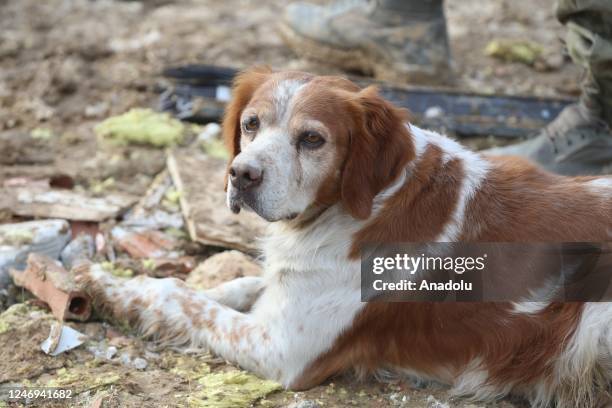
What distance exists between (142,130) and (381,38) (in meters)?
2.13

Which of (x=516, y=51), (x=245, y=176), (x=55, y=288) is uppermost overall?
(x=245, y=176)

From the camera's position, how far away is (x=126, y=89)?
246 inches

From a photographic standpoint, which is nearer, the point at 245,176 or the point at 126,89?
the point at 245,176

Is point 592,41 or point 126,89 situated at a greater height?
point 592,41

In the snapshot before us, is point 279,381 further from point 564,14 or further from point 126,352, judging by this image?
point 564,14

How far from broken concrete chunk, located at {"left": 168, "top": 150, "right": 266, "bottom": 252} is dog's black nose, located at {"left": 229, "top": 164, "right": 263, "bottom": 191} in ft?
3.86

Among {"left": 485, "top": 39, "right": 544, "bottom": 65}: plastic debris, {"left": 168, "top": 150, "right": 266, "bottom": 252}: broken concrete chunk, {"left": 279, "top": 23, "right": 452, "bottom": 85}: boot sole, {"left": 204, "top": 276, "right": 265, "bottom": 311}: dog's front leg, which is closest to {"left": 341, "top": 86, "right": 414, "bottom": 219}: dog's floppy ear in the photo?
{"left": 204, "top": 276, "right": 265, "bottom": 311}: dog's front leg

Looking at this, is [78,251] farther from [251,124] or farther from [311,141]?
[311,141]

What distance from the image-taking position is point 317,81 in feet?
10.8

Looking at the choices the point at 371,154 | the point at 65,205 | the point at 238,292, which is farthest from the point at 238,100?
the point at 65,205

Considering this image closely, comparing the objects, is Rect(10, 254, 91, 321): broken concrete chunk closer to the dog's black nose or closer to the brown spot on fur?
the dog's black nose

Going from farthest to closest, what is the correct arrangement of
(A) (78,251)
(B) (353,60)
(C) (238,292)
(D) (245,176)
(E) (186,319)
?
(B) (353,60) < (A) (78,251) < (C) (238,292) < (E) (186,319) < (D) (245,176)

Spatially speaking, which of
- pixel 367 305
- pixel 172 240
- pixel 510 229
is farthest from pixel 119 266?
pixel 510 229

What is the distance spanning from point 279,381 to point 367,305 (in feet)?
1.63
